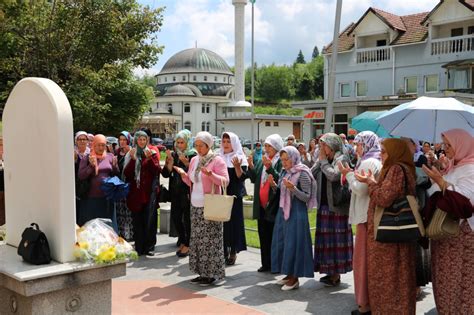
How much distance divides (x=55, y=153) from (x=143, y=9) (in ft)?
56.6

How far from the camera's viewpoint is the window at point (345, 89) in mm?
33688

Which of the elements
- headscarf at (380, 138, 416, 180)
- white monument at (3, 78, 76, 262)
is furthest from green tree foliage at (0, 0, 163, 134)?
headscarf at (380, 138, 416, 180)

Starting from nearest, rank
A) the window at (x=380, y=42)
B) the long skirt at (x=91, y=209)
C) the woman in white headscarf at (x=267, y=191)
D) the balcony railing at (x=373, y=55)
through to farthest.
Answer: the woman in white headscarf at (x=267, y=191), the long skirt at (x=91, y=209), the balcony railing at (x=373, y=55), the window at (x=380, y=42)

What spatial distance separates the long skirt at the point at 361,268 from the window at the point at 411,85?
2786 cm

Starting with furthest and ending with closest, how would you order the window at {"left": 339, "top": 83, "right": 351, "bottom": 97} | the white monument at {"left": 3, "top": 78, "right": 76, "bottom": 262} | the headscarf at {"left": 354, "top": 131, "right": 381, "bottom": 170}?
the window at {"left": 339, "top": 83, "right": 351, "bottom": 97} < the headscarf at {"left": 354, "top": 131, "right": 381, "bottom": 170} < the white monument at {"left": 3, "top": 78, "right": 76, "bottom": 262}

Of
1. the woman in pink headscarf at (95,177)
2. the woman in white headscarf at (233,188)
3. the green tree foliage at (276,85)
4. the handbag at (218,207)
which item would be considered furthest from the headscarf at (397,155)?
the green tree foliage at (276,85)

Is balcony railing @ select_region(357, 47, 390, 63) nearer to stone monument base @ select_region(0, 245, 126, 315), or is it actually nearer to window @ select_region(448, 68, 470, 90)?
window @ select_region(448, 68, 470, 90)

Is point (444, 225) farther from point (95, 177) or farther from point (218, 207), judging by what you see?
point (95, 177)

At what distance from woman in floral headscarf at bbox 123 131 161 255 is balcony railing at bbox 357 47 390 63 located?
1048 inches

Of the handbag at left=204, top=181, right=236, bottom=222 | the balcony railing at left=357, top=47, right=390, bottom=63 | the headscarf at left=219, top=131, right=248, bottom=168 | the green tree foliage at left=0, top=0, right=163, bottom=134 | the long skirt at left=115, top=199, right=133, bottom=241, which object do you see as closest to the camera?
the handbag at left=204, top=181, right=236, bottom=222

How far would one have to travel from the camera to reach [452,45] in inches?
1148

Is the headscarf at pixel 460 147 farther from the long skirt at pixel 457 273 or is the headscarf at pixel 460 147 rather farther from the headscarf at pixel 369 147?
the headscarf at pixel 369 147

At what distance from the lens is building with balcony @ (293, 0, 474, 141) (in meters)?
27.9

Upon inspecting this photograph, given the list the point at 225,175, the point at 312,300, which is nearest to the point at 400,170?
the point at 312,300
